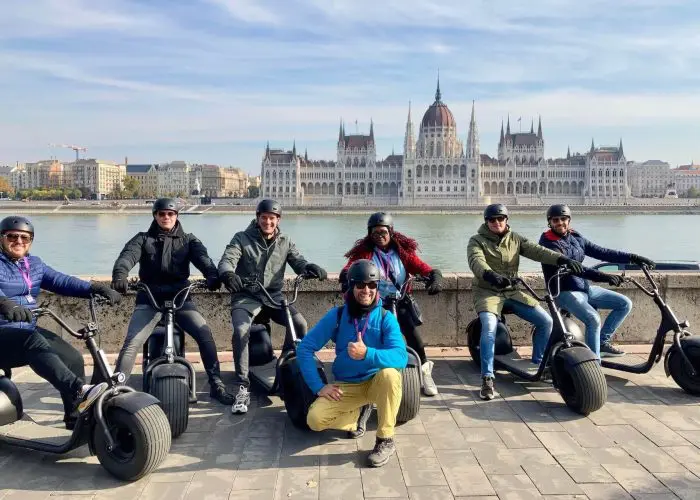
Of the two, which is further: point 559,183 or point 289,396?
point 559,183

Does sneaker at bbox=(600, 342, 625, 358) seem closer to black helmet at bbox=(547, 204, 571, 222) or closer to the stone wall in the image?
the stone wall

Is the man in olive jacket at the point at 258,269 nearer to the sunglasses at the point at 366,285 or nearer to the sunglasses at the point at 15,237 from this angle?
the sunglasses at the point at 366,285

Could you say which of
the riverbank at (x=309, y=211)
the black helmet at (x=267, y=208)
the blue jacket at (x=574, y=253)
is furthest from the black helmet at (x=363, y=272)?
the riverbank at (x=309, y=211)

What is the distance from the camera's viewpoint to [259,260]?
17.0 feet

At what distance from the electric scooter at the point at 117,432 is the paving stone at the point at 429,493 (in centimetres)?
145

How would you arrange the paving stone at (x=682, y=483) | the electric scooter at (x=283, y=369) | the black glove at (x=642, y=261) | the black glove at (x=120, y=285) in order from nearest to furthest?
the paving stone at (x=682, y=483) < the electric scooter at (x=283, y=369) < the black glove at (x=120, y=285) < the black glove at (x=642, y=261)

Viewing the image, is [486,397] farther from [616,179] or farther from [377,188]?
[616,179]

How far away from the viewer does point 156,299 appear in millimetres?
4949

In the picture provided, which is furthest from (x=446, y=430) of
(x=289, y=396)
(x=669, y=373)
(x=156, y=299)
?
(x=156, y=299)

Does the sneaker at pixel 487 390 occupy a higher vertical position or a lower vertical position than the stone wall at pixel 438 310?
lower

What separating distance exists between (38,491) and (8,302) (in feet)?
3.71

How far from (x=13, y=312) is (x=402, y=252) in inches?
118

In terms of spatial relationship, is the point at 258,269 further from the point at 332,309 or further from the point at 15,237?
the point at 15,237

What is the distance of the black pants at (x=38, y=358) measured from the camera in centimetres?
395
